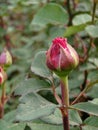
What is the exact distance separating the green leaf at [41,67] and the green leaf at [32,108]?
0.24ft

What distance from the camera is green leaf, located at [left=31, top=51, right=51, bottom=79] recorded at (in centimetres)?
87

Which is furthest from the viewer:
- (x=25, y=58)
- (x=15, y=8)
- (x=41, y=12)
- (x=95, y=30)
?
(x=25, y=58)

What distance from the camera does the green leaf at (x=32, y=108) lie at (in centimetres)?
74

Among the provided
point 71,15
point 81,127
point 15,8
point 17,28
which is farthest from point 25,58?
→ point 81,127

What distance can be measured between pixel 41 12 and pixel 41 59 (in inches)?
15.8

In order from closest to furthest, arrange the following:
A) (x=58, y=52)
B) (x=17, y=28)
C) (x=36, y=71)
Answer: (x=58, y=52), (x=36, y=71), (x=17, y=28)

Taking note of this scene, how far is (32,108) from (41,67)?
0.15 metres

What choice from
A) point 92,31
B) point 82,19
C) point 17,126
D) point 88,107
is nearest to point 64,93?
point 88,107

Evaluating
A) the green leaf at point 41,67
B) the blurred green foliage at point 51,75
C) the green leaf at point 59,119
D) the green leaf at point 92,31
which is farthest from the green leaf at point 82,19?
the green leaf at point 59,119

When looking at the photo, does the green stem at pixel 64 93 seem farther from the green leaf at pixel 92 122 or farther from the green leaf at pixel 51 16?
the green leaf at pixel 51 16

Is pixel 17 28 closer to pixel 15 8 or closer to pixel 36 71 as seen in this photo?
pixel 15 8

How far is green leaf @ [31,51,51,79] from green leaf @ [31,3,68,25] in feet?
1.25

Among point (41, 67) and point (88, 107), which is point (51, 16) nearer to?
point (41, 67)

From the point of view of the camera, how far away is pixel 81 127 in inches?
31.8
